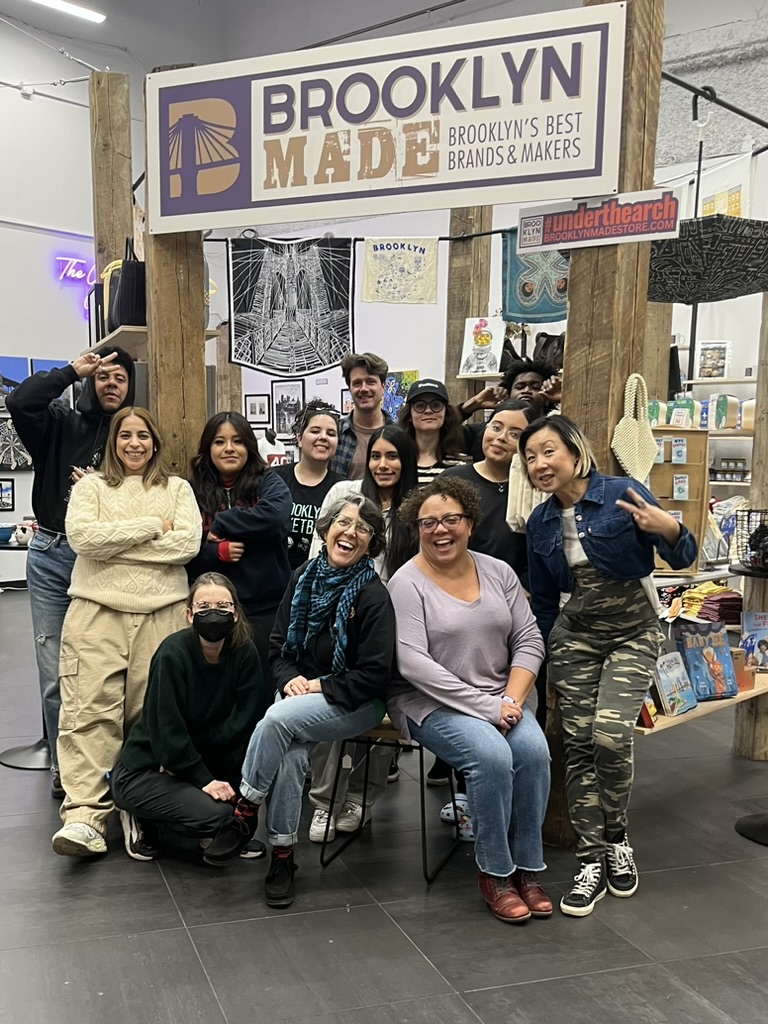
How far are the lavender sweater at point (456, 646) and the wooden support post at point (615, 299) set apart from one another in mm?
422

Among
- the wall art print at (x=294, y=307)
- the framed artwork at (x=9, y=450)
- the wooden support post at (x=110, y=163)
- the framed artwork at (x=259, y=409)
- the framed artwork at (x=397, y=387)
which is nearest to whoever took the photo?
the wall art print at (x=294, y=307)

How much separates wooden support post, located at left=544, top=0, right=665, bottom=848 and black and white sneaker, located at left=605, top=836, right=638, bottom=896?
297 mm

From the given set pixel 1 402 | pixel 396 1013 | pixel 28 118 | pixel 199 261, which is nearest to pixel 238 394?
pixel 1 402

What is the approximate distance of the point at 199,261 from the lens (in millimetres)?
3686

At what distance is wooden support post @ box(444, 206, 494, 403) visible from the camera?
6.91 meters

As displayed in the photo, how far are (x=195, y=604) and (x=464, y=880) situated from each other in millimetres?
1251

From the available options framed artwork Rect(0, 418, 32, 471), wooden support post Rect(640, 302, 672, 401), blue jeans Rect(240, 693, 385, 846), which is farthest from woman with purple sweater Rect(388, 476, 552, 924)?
framed artwork Rect(0, 418, 32, 471)

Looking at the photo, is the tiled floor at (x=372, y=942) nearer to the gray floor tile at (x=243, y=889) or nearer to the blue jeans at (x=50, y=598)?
the gray floor tile at (x=243, y=889)

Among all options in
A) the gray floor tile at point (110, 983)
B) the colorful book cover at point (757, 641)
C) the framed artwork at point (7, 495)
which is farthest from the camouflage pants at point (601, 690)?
the framed artwork at point (7, 495)

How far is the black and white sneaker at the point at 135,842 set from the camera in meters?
3.07

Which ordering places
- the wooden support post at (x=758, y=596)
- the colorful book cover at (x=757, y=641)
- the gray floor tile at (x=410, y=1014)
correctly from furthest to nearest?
the wooden support post at (x=758, y=596) → the colorful book cover at (x=757, y=641) → the gray floor tile at (x=410, y=1014)

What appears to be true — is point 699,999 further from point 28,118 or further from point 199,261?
point 28,118

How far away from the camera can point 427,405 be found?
3.45 m

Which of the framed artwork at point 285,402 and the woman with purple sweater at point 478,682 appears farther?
the framed artwork at point 285,402
